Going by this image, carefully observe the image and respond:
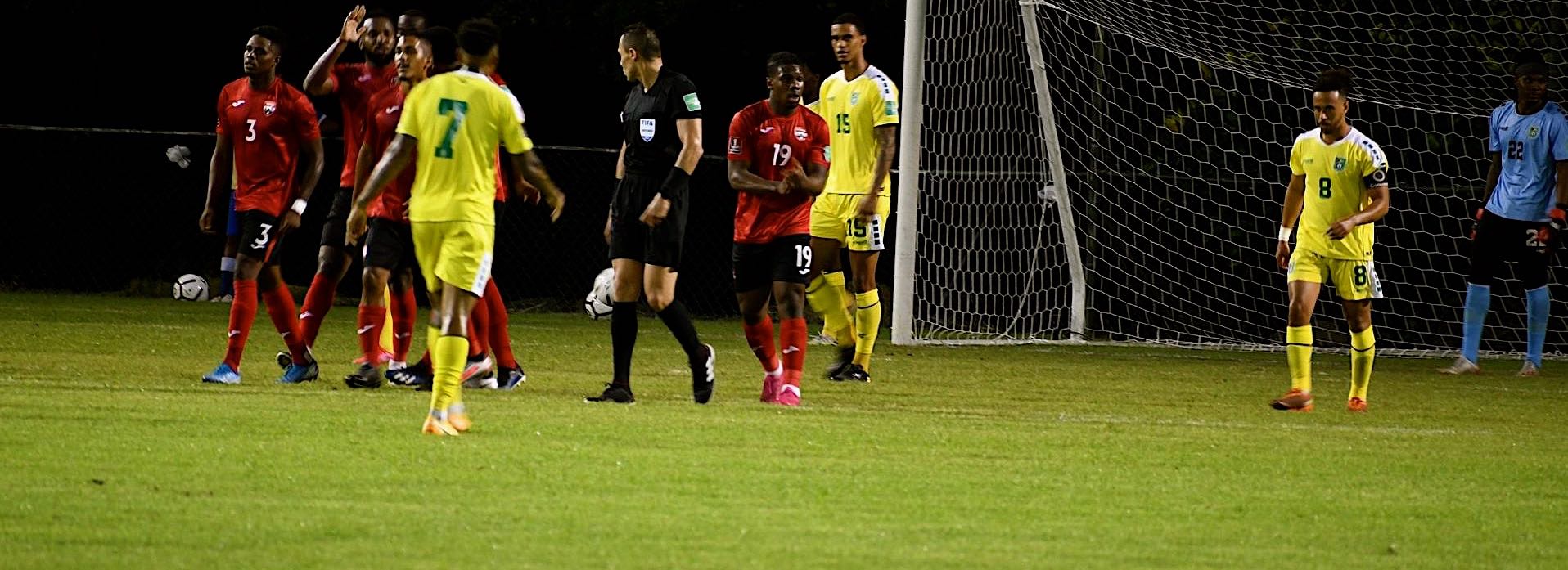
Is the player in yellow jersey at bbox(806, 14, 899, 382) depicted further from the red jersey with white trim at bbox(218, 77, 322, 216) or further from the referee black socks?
the red jersey with white trim at bbox(218, 77, 322, 216)

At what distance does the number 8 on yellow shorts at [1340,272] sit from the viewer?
10109mm

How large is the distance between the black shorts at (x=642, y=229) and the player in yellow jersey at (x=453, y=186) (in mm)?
1303

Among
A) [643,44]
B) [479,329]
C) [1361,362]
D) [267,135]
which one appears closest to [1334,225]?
[1361,362]

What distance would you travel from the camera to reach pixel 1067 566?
4984mm

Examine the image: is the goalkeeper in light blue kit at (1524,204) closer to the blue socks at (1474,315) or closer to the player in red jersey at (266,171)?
the blue socks at (1474,315)

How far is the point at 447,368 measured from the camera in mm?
7453

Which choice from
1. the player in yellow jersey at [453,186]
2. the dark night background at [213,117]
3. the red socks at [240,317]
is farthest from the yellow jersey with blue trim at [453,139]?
the dark night background at [213,117]

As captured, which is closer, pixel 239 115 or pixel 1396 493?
pixel 1396 493

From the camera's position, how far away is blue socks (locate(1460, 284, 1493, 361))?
13297 millimetres

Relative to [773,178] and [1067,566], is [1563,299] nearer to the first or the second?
[773,178]

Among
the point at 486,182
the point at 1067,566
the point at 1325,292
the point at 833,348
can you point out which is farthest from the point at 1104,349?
the point at 1067,566

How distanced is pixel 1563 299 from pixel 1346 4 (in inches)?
144

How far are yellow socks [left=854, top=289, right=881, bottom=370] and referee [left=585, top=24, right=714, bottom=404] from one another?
8.67 feet

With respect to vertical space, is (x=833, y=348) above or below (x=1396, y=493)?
below
